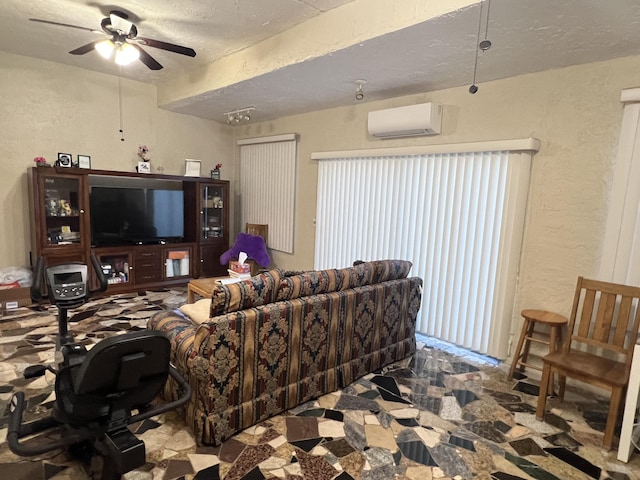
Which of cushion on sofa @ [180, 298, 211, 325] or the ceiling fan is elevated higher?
the ceiling fan

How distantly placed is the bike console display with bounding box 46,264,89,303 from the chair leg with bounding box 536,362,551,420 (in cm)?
299

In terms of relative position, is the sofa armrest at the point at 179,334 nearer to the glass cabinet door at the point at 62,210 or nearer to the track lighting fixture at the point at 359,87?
the glass cabinet door at the point at 62,210

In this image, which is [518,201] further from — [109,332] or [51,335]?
[51,335]

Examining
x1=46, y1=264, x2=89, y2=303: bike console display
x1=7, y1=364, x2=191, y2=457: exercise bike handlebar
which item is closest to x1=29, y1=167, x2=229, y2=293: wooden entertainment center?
x1=46, y1=264, x2=89, y2=303: bike console display

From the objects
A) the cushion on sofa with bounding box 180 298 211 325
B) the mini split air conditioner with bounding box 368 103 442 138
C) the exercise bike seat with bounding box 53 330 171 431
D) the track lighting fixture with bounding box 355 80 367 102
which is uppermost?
the track lighting fixture with bounding box 355 80 367 102

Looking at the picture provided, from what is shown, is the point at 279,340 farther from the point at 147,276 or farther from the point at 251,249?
the point at 147,276

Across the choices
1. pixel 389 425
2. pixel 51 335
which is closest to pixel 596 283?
pixel 389 425

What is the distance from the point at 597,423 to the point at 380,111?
3.14m

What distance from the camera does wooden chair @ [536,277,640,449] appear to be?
88.8 inches

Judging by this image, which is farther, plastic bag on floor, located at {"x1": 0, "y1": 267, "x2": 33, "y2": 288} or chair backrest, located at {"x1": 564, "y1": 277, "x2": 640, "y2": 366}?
plastic bag on floor, located at {"x1": 0, "y1": 267, "x2": 33, "y2": 288}

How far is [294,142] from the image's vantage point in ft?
17.0

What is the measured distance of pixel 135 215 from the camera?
16.4 ft

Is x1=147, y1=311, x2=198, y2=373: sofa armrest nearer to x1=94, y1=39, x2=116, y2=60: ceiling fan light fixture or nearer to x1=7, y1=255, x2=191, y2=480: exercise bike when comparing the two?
x1=7, y1=255, x2=191, y2=480: exercise bike

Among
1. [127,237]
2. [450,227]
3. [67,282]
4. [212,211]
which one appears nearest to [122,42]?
[67,282]
